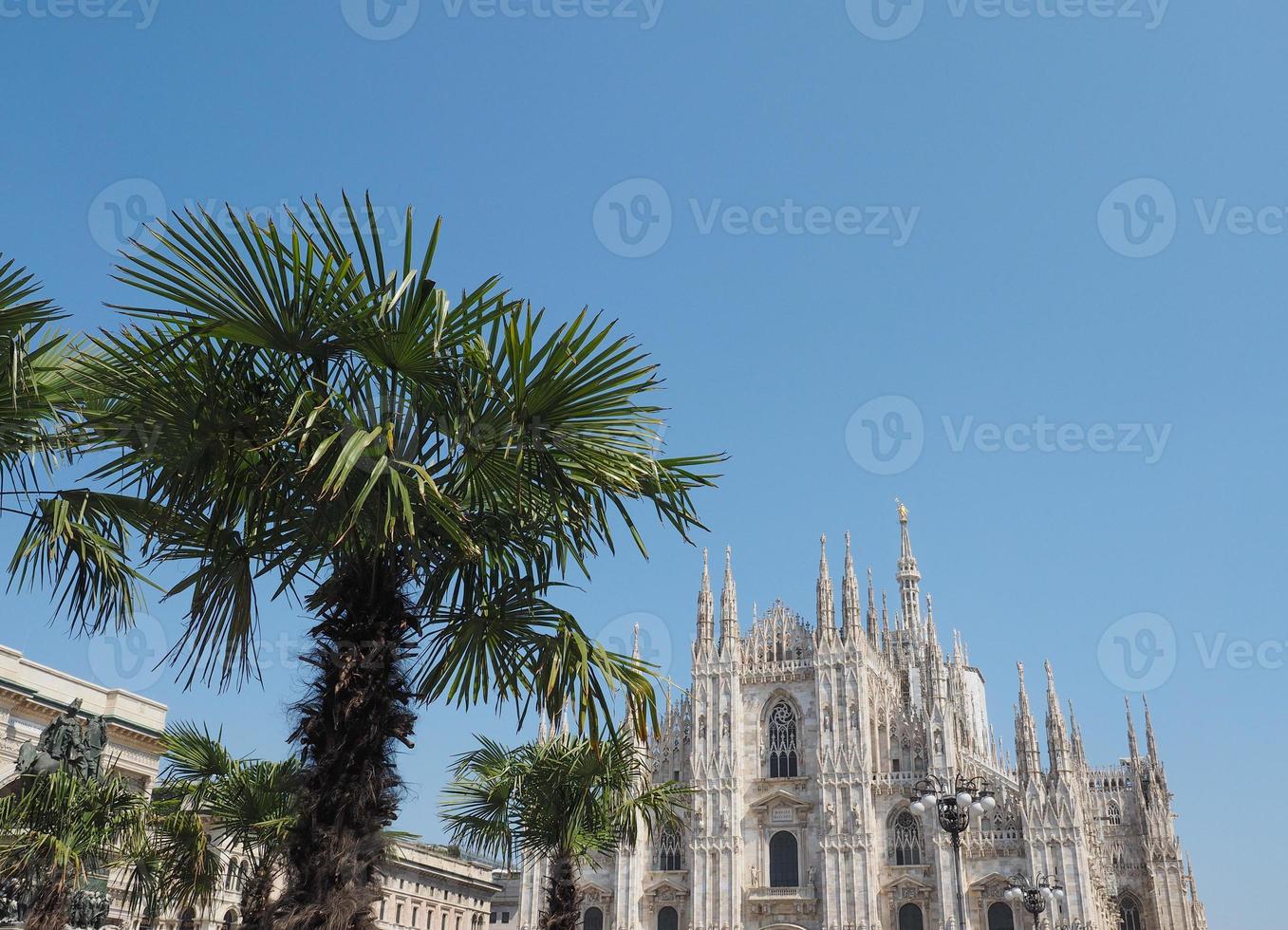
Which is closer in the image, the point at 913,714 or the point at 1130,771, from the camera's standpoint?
the point at 913,714

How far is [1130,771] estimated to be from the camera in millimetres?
67688

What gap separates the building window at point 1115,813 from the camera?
6650cm

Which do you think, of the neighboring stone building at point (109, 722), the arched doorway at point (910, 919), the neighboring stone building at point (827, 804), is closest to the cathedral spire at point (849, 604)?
the neighboring stone building at point (827, 804)

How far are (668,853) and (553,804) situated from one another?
38585 mm

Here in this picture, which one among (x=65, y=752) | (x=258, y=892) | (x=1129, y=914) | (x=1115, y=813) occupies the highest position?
(x=1115, y=813)

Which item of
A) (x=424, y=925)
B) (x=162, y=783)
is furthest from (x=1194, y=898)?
(x=162, y=783)

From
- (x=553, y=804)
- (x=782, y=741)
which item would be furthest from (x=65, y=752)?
(x=782, y=741)

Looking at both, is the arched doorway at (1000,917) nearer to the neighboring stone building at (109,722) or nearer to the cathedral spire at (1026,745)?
the cathedral spire at (1026,745)

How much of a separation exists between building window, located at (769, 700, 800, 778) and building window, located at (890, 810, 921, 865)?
5292 millimetres

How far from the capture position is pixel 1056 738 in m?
48.7

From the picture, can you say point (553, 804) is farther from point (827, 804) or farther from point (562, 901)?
point (827, 804)

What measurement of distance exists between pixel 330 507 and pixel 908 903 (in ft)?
151

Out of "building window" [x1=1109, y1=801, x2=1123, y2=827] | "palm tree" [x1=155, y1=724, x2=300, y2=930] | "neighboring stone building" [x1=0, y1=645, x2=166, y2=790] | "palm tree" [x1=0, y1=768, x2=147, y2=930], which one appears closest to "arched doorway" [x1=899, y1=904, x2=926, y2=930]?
"building window" [x1=1109, y1=801, x2=1123, y2=827]

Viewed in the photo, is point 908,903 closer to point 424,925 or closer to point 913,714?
point 913,714
